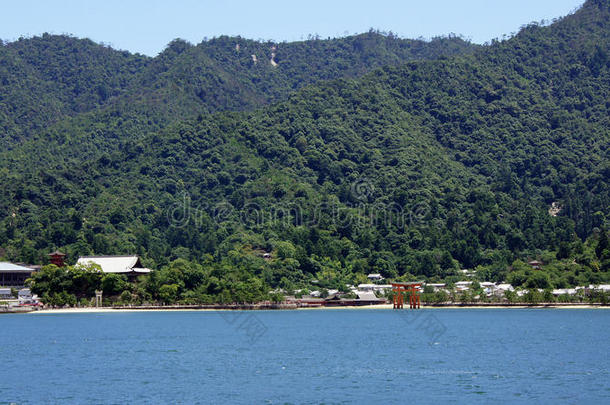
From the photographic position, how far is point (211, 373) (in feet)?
201

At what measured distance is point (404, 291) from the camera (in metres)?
132

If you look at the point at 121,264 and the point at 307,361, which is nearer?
the point at 307,361

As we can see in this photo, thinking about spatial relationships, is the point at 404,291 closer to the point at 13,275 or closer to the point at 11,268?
the point at 13,275

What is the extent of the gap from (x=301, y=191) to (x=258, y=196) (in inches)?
368

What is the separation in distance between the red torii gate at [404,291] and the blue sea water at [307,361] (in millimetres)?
16842

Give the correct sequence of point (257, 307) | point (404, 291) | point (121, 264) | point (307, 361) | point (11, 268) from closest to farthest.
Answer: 1. point (307, 361)
2. point (404, 291)
3. point (257, 307)
4. point (121, 264)
5. point (11, 268)

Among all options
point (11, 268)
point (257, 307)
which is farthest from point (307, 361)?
point (11, 268)

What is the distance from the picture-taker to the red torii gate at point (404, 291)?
130750mm

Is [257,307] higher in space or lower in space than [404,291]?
lower

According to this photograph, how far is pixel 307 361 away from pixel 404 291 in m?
65.8

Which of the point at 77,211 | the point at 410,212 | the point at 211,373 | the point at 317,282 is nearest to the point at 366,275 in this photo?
the point at 317,282

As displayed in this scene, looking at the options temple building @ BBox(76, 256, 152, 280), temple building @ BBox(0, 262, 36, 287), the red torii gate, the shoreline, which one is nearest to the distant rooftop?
temple building @ BBox(0, 262, 36, 287)

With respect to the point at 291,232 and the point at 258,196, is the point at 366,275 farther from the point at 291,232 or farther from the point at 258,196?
the point at 258,196

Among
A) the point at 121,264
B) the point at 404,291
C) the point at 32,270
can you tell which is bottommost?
the point at 404,291
